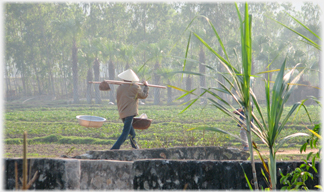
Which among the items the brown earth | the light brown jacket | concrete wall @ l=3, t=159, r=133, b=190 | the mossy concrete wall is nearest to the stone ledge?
concrete wall @ l=3, t=159, r=133, b=190

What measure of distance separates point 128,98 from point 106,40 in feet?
101

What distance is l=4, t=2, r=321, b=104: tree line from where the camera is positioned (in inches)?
1364

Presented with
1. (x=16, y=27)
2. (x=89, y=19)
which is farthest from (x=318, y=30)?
(x=16, y=27)

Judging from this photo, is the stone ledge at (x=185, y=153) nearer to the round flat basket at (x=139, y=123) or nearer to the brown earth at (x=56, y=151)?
the round flat basket at (x=139, y=123)

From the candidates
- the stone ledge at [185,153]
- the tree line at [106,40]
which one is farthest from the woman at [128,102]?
the tree line at [106,40]

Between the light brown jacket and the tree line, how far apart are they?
2708 centimetres

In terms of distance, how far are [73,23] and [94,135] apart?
26.3 metres

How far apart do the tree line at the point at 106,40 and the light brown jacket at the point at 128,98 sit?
2708cm

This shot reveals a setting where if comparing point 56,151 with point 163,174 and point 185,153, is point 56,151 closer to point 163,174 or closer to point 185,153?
point 185,153

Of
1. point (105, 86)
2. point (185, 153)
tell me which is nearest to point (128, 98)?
point (105, 86)

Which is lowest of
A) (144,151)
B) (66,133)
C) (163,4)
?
(66,133)

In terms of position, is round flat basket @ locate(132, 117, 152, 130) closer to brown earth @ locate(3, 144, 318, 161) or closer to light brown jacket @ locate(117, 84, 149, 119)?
light brown jacket @ locate(117, 84, 149, 119)

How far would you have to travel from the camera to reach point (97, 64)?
1405 inches

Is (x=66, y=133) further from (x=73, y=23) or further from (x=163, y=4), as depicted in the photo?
(x=163, y=4)
